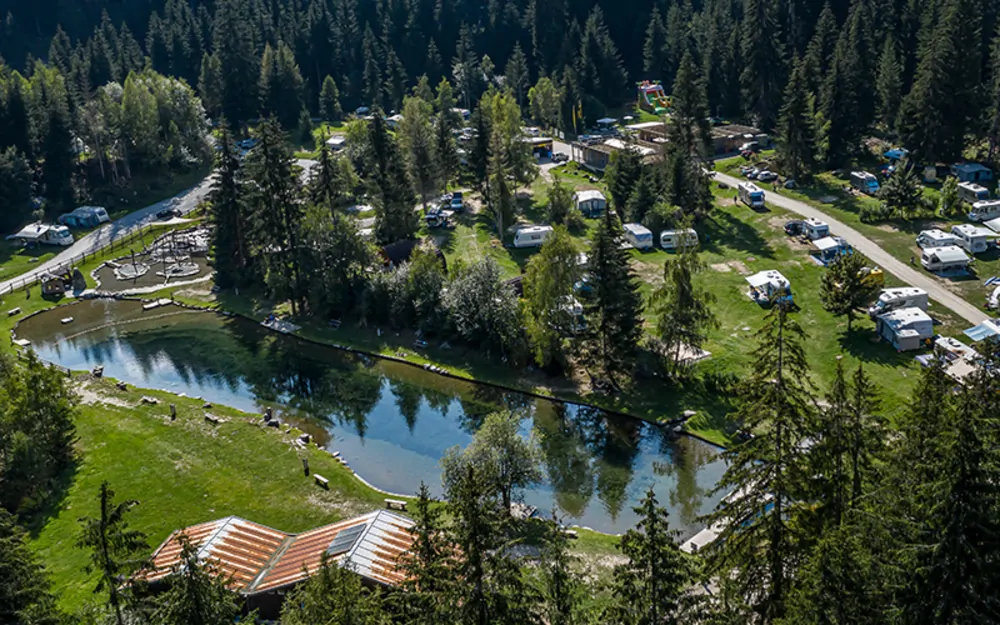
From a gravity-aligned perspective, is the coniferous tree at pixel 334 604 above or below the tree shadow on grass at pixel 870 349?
above

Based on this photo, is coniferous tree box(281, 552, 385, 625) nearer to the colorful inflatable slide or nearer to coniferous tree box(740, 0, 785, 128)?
coniferous tree box(740, 0, 785, 128)

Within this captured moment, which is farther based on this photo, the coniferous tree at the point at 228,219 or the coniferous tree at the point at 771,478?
the coniferous tree at the point at 228,219

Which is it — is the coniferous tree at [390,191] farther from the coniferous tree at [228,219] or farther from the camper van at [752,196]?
the camper van at [752,196]

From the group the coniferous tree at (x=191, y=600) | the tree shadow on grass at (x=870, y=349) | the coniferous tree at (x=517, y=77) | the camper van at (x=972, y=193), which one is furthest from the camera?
the coniferous tree at (x=517, y=77)

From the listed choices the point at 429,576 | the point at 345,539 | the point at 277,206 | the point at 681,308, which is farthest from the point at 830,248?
the point at 429,576

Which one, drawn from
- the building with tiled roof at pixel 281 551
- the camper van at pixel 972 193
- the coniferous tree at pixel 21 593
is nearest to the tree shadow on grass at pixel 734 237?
the camper van at pixel 972 193

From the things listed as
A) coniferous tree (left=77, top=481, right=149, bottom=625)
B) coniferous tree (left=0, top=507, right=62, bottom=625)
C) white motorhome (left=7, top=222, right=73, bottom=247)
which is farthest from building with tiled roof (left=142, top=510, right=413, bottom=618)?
white motorhome (left=7, top=222, right=73, bottom=247)
